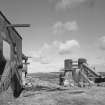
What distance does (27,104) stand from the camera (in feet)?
37.8

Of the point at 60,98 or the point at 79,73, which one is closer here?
the point at 60,98

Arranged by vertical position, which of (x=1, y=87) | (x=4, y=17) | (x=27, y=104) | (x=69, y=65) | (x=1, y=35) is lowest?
(x=27, y=104)

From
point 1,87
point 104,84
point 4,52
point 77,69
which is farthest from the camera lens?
point 77,69

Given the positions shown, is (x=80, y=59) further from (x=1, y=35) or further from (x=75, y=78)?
(x=1, y=35)

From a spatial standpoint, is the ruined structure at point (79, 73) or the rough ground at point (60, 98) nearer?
the rough ground at point (60, 98)

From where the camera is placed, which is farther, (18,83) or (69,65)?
(69,65)

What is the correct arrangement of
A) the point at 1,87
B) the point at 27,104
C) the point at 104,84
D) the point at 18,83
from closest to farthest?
1. the point at 27,104
2. the point at 1,87
3. the point at 18,83
4. the point at 104,84

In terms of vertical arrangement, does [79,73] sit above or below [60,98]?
above

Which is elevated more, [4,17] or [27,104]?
[4,17]

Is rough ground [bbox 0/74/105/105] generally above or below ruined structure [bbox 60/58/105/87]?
below

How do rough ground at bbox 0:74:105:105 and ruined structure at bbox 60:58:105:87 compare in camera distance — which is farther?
ruined structure at bbox 60:58:105:87

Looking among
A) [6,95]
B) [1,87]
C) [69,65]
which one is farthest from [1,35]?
[69,65]

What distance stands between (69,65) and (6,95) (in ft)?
35.8

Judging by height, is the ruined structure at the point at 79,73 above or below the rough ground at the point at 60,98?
above
